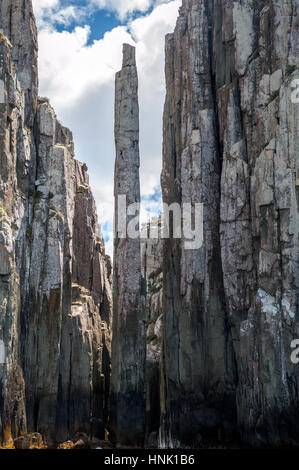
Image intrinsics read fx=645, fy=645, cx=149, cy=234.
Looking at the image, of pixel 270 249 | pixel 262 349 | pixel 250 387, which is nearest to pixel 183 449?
pixel 250 387

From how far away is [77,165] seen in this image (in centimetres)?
4422

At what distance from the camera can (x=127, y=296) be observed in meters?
35.8

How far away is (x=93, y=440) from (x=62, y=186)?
1469cm

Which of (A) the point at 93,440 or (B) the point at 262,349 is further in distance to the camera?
(A) the point at 93,440

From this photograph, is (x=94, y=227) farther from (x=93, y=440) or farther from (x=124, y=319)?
(x=93, y=440)

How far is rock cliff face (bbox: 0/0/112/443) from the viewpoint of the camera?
32.1m

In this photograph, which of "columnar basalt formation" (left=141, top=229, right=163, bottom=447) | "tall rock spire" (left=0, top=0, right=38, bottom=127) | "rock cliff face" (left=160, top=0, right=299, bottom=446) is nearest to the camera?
"rock cliff face" (left=160, top=0, right=299, bottom=446)

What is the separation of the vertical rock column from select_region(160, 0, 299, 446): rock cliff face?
1.57 meters

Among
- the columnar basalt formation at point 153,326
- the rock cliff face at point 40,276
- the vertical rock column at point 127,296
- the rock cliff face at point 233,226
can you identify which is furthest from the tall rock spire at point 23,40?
the columnar basalt formation at point 153,326

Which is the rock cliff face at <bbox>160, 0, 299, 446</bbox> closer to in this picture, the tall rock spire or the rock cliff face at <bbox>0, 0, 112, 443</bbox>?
the rock cliff face at <bbox>0, 0, 112, 443</bbox>

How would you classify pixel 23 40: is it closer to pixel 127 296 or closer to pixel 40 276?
pixel 40 276

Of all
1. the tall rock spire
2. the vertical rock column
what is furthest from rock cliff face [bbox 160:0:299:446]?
the tall rock spire

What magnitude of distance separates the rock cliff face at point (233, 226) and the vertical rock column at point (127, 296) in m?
1.57

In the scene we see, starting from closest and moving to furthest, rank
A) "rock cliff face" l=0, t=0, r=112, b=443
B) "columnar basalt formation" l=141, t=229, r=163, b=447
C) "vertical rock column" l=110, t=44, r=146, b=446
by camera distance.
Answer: "rock cliff face" l=0, t=0, r=112, b=443
"vertical rock column" l=110, t=44, r=146, b=446
"columnar basalt formation" l=141, t=229, r=163, b=447
